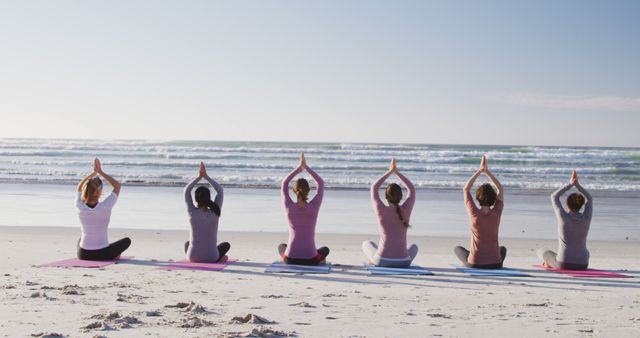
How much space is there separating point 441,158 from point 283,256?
32389 millimetres

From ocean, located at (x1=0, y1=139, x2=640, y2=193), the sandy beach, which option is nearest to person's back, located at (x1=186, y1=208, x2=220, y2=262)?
the sandy beach

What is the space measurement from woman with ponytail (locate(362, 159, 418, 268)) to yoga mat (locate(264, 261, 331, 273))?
2.33 ft

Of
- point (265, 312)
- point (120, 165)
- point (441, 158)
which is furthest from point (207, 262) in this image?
point (441, 158)

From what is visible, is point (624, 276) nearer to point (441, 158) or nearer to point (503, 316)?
point (503, 316)

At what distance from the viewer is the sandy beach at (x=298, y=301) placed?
18.5 ft

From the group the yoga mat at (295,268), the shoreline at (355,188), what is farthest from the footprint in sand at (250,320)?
the shoreline at (355,188)

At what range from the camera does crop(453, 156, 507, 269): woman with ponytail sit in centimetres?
905

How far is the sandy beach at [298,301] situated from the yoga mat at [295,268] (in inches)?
5.5

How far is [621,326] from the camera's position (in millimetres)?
5941

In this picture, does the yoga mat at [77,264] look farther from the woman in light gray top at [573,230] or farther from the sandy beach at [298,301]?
the woman in light gray top at [573,230]

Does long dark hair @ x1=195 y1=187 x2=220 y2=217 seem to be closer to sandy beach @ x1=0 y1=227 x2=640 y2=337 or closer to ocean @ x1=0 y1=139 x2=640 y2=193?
sandy beach @ x1=0 y1=227 x2=640 y2=337

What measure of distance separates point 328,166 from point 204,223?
27.3 meters

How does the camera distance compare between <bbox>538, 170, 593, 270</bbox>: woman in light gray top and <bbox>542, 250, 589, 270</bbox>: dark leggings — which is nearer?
<bbox>538, 170, 593, 270</bbox>: woman in light gray top

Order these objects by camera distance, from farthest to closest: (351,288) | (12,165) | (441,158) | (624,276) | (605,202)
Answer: (441,158)
(12,165)
(605,202)
(624,276)
(351,288)
